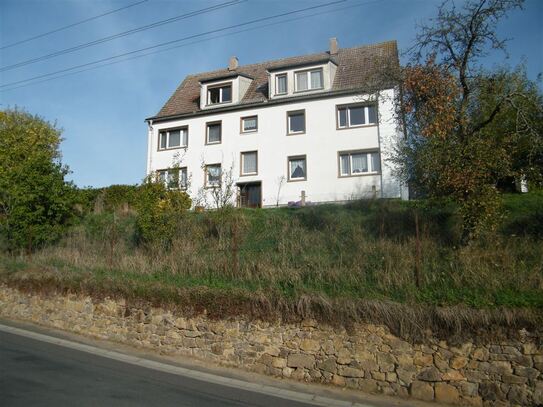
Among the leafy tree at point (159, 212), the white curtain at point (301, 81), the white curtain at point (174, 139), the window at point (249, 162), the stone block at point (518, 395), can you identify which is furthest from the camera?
the white curtain at point (174, 139)

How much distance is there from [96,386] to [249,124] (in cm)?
2268

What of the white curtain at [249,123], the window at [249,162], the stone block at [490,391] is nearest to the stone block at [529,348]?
the stone block at [490,391]

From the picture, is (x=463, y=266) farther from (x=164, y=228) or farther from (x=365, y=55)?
(x=365, y=55)

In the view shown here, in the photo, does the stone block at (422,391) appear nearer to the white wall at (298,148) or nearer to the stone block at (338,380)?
the stone block at (338,380)

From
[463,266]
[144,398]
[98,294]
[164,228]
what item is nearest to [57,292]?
[98,294]

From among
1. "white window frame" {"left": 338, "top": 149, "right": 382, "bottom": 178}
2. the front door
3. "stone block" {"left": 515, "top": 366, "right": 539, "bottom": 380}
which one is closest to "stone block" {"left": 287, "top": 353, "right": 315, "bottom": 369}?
"stone block" {"left": 515, "top": 366, "right": 539, "bottom": 380}

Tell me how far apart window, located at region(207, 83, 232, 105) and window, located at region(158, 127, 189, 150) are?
2.70 metres

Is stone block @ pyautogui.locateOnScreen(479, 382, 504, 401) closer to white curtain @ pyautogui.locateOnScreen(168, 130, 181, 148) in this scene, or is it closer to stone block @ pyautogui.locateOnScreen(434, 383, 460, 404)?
stone block @ pyautogui.locateOnScreen(434, 383, 460, 404)

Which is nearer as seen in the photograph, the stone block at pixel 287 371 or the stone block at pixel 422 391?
the stone block at pixel 422 391

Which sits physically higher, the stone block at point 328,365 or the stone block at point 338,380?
the stone block at point 328,365

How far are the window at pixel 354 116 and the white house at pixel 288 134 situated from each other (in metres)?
0.06

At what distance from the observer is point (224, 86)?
29547 mm

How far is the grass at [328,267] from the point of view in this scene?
25.1 feet

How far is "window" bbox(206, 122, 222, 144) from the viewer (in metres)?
28.5
